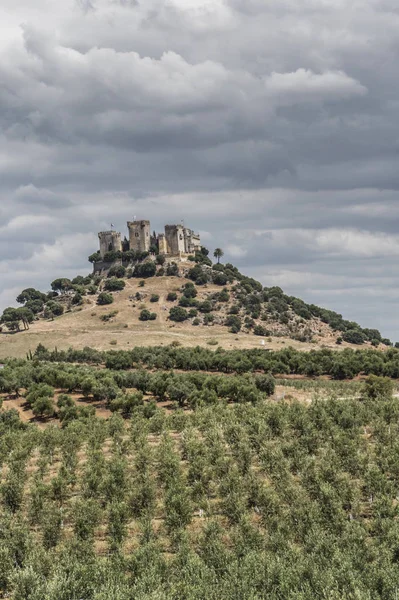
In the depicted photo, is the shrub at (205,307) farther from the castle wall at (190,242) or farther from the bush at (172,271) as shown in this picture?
the castle wall at (190,242)

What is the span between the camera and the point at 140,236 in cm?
17350

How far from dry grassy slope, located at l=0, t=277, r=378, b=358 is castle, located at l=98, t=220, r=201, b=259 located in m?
23.1

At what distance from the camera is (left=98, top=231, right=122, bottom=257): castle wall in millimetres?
176500

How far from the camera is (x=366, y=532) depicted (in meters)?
30.5

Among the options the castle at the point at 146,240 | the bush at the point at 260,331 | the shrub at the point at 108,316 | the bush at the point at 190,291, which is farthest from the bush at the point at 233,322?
the castle at the point at 146,240

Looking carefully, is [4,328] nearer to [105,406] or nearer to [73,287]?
[73,287]

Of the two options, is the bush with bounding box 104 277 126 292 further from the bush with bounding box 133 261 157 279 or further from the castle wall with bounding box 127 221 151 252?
the castle wall with bounding box 127 221 151 252

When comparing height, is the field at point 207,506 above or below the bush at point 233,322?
below

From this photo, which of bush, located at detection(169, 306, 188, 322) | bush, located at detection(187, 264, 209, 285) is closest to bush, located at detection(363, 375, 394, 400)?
bush, located at detection(169, 306, 188, 322)

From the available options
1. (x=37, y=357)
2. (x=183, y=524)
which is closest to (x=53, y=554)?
(x=183, y=524)

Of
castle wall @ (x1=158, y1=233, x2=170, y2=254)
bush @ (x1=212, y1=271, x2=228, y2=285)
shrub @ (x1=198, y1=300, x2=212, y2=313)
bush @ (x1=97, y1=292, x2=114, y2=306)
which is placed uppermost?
castle wall @ (x1=158, y1=233, x2=170, y2=254)

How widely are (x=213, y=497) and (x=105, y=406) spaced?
3375 centimetres

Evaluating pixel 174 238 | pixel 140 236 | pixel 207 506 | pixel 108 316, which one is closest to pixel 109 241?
pixel 140 236

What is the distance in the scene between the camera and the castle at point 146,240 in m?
173
